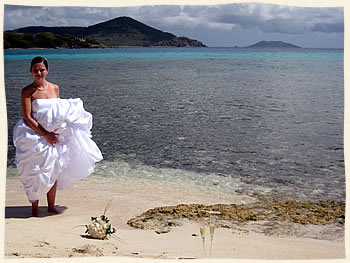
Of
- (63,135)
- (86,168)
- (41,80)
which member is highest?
(41,80)

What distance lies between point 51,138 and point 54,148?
11cm

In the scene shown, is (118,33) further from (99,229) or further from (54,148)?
(99,229)

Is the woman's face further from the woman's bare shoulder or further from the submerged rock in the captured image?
the submerged rock

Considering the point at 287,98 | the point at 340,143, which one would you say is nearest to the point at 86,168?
the point at 340,143

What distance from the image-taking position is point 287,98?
1332 centimetres

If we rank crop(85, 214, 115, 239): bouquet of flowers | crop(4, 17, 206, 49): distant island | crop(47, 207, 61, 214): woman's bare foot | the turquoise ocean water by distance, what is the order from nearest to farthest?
crop(85, 214, 115, 239): bouquet of flowers, crop(47, 207, 61, 214): woman's bare foot, crop(4, 17, 206, 49): distant island, the turquoise ocean water

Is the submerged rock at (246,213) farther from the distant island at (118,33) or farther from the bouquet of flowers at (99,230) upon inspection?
the distant island at (118,33)

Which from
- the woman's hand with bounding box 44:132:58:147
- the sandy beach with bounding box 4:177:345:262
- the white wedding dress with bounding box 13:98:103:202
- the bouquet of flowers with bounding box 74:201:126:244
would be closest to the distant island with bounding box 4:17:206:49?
the white wedding dress with bounding box 13:98:103:202

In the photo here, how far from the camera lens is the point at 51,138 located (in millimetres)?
4410

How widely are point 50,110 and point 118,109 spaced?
708cm

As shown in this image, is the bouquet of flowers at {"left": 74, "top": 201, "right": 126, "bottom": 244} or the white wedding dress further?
→ the white wedding dress

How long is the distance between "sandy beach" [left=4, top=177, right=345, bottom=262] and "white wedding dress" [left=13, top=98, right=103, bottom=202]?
402 mm

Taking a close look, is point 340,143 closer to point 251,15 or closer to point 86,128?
point 251,15

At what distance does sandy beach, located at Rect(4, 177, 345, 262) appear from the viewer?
11.9 feet
